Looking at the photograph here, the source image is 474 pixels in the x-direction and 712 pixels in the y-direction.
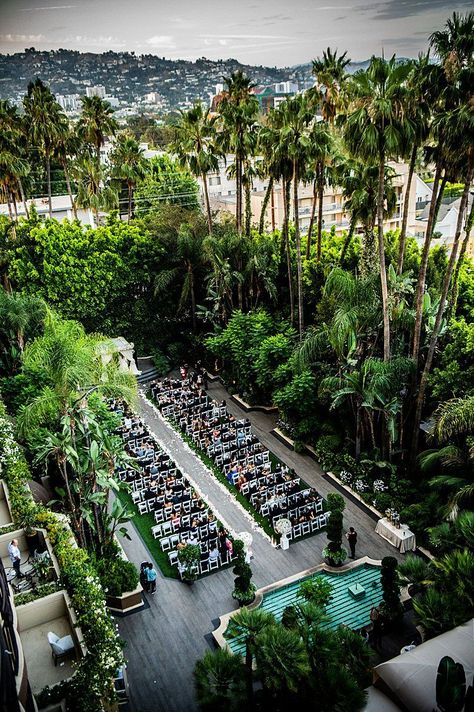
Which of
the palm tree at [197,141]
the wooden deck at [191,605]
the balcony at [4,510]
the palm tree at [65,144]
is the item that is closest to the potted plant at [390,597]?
the wooden deck at [191,605]

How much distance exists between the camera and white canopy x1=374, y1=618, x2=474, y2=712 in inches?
410

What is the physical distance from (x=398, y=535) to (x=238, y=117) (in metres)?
20.5

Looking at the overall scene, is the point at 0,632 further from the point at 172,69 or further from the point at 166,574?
the point at 172,69

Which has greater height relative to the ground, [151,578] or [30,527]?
[30,527]

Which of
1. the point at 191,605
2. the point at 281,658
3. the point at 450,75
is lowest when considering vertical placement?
the point at 191,605

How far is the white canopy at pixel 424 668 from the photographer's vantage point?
10.4m

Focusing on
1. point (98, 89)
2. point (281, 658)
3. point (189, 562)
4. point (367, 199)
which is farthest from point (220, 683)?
point (98, 89)

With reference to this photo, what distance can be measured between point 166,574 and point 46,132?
26.9m

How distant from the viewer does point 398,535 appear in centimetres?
1794

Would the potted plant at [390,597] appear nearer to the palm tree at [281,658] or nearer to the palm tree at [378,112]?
the palm tree at [281,658]

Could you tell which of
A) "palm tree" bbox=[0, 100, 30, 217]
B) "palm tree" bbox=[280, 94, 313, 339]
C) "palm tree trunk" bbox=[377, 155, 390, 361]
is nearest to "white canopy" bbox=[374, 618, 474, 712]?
"palm tree trunk" bbox=[377, 155, 390, 361]

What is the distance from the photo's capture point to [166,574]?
1769cm

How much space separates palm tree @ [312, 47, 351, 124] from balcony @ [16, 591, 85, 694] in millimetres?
24289

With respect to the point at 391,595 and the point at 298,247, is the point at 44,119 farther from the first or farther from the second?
the point at 391,595
